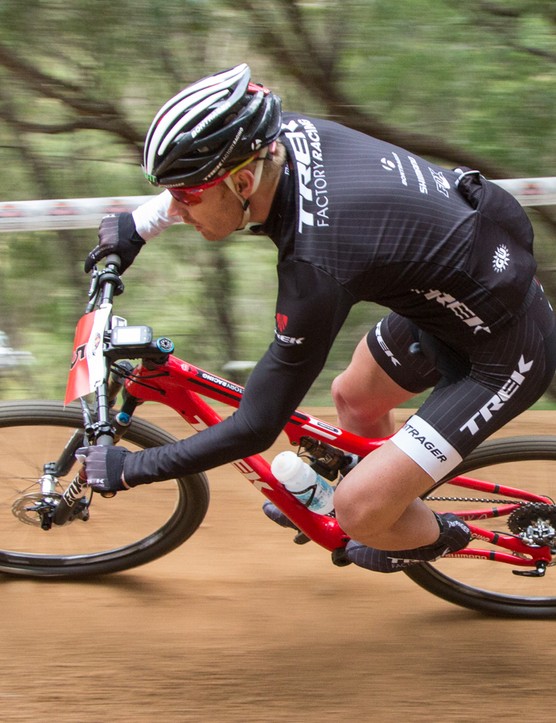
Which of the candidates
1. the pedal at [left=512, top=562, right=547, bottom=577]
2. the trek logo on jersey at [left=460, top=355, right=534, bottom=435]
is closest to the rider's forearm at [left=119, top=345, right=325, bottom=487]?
the trek logo on jersey at [left=460, top=355, right=534, bottom=435]

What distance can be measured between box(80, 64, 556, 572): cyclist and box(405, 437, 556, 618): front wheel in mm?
495

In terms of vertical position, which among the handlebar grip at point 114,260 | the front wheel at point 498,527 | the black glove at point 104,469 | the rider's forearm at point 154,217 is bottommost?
the front wheel at point 498,527

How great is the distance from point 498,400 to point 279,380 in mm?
844

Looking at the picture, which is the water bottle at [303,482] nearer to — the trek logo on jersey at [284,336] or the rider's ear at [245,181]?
the trek logo on jersey at [284,336]

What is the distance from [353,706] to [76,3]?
17.3ft

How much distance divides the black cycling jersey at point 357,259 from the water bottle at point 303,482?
571mm

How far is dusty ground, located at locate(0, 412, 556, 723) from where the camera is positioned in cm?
322

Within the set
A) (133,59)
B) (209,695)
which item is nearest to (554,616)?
(209,695)

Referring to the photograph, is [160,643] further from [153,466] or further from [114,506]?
[153,466]

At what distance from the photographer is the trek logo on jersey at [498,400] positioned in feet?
9.69

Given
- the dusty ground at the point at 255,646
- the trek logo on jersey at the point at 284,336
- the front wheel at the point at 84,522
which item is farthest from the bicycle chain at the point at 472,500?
the trek logo on jersey at the point at 284,336

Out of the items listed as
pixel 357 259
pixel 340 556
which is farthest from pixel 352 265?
pixel 340 556

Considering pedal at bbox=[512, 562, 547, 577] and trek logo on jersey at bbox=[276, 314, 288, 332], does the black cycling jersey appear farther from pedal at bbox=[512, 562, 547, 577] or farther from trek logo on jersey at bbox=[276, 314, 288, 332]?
pedal at bbox=[512, 562, 547, 577]

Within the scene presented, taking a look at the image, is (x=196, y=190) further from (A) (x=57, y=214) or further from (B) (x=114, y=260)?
(A) (x=57, y=214)
